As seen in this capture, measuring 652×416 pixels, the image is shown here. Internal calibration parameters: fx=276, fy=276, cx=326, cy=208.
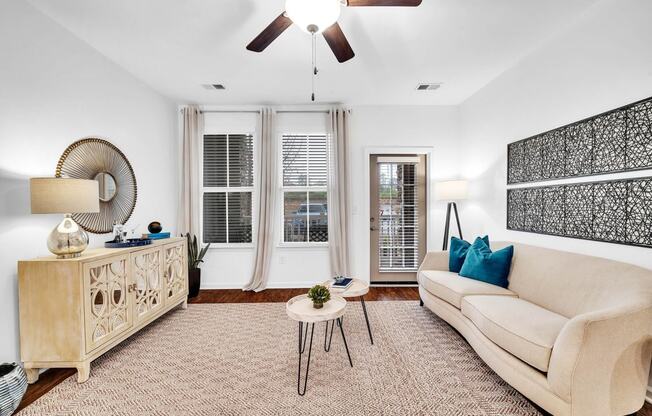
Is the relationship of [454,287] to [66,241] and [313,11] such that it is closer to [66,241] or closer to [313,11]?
[313,11]

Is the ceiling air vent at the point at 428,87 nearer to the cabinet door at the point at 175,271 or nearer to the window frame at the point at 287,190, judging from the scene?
the window frame at the point at 287,190

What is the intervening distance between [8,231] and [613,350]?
12.4 feet

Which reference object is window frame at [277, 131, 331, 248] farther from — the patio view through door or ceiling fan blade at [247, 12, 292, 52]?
ceiling fan blade at [247, 12, 292, 52]

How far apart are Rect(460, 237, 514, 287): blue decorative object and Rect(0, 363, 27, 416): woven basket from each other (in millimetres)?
3472

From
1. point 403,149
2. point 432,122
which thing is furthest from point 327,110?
point 432,122

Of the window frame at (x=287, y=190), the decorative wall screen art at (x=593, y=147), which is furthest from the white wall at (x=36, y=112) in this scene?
the decorative wall screen art at (x=593, y=147)

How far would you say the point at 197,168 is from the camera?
161 inches

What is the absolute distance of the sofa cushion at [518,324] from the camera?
5.19 ft

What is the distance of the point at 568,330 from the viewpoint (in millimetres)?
1450

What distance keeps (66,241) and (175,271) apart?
126 centimetres

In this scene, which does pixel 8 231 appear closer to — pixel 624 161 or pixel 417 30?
pixel 417 30

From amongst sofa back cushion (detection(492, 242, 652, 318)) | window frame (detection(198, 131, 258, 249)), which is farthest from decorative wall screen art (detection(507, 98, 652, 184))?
window frame (detection(198, 131, 258, 249))

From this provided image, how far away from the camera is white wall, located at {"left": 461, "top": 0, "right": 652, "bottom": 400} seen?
73.2 inches

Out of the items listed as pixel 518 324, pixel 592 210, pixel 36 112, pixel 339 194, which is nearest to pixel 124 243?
pixel 36 112
